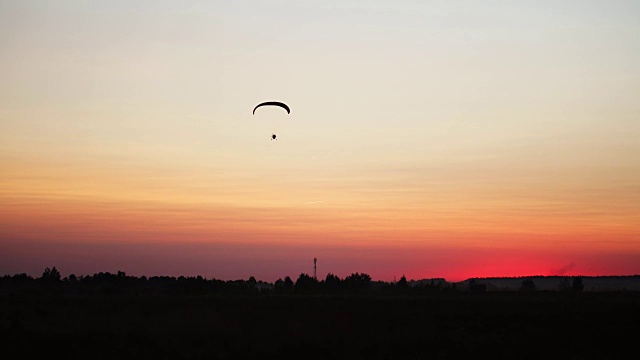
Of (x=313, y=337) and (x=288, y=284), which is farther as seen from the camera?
(x=288, y=284)

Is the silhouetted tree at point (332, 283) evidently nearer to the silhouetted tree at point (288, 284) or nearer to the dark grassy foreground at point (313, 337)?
the silhouetted tree at point (288, 284)

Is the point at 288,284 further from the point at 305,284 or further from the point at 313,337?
the point at 313,337

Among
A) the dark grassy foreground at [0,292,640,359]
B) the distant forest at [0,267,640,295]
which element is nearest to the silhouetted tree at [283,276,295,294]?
the distant forest at [0,267,640,295]

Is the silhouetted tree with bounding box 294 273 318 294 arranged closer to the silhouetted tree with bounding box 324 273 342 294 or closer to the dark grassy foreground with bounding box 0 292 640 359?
the silhouetted tree with bounding box 324 273 342 294

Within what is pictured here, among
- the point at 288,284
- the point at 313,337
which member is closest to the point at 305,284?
the point at 288,284

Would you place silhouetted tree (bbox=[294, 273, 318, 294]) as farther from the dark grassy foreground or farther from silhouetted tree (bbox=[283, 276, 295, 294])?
the dark grassy foreground

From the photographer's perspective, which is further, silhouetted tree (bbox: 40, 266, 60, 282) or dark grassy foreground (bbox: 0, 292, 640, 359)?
silhouetted tree (bbox: 40, 266, 60, 282)

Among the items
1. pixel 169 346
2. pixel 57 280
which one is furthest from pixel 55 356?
pixel 57 280

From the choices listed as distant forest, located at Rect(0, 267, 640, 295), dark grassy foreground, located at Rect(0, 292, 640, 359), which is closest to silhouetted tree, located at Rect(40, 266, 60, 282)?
distant forest, located at Rect(0, 267, 640, 295)

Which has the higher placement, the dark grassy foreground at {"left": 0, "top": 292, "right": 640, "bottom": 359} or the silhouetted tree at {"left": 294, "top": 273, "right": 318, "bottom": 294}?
the silhouetted tree at {"left": 294, "top": 273, "right": 318, "bottom": 294}

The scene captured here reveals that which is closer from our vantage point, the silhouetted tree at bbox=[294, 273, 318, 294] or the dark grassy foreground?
the dark grassy foreground

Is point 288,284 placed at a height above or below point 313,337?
above

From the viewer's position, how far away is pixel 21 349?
32406 mm

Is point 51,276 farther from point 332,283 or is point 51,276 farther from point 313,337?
point 313,337
